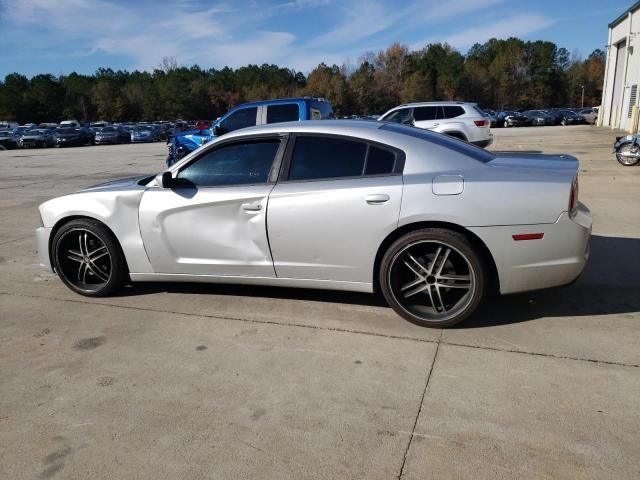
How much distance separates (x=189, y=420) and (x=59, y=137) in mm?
42943

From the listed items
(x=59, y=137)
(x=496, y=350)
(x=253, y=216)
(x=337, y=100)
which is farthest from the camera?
(x=337, y=100)

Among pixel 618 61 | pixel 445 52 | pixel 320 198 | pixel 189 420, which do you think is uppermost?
pixel 445 52

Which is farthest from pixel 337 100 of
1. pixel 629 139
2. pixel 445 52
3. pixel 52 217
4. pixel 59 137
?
pixel 52 217

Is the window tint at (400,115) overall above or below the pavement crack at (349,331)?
above

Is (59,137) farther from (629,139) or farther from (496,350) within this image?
(496,350)

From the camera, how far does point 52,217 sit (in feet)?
15.6

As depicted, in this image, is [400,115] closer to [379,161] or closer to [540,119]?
[379,161]

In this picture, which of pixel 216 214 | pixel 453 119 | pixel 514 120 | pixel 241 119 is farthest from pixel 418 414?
pixel 514 120

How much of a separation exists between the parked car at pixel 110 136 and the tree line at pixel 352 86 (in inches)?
2094

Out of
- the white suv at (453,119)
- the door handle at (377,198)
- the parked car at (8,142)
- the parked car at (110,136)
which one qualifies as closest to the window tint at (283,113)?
the white suv at (453,119)

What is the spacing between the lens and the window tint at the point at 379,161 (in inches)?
154

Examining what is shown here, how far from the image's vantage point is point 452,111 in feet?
49.3

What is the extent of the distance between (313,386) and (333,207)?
53.8 inches

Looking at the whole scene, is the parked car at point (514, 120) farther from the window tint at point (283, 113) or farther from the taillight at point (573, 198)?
the taillight at point (573, 198)
